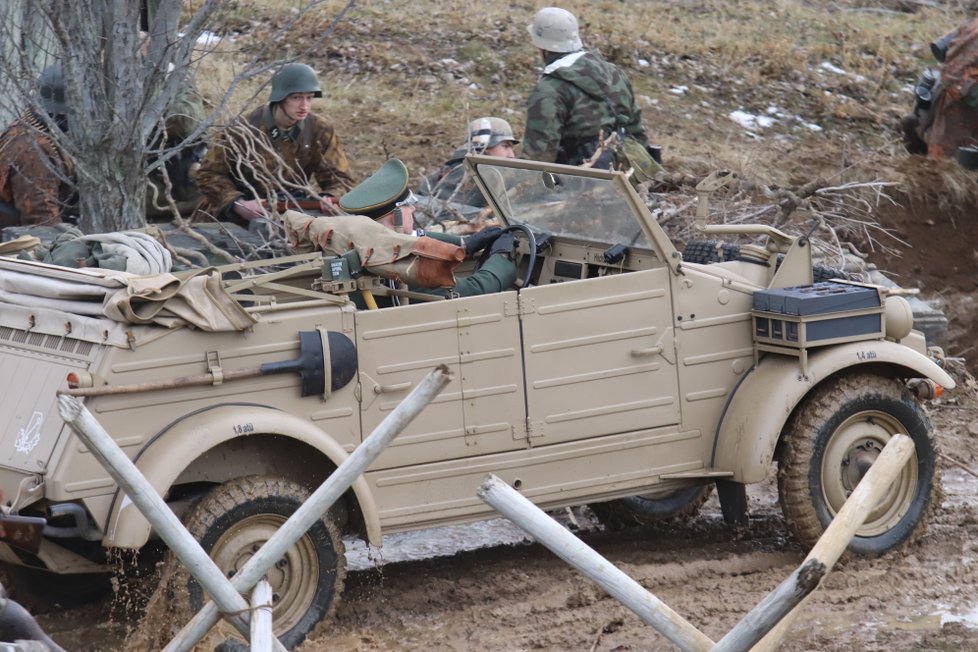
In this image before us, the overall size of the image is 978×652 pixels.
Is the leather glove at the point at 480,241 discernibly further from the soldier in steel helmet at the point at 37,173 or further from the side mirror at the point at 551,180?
the soldier in steel helmet at the point at 37,173

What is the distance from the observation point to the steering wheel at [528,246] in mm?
6574

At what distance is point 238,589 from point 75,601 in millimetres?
2256

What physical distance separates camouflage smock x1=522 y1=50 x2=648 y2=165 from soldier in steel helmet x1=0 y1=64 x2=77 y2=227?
284cm

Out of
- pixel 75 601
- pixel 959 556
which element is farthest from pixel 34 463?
pixel 959 556

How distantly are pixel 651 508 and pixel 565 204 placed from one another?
1625mm

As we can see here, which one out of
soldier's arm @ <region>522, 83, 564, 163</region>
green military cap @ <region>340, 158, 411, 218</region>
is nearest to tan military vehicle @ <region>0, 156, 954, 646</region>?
green military cap @ <region>340, 158, 411, 218</region>

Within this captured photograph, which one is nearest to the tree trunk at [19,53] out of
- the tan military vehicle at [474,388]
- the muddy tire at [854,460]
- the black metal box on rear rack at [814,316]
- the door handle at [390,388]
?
the tan military vehicle at [474,388]

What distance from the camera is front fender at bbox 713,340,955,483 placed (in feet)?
20.8

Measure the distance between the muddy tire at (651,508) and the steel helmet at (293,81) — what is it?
122 inches

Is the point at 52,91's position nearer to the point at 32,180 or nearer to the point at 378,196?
the point at 32,180

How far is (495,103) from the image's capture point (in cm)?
1408

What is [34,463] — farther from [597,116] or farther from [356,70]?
[356,70]

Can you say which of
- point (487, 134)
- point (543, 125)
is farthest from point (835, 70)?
point (487, 134)

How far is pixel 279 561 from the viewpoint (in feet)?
18.6
